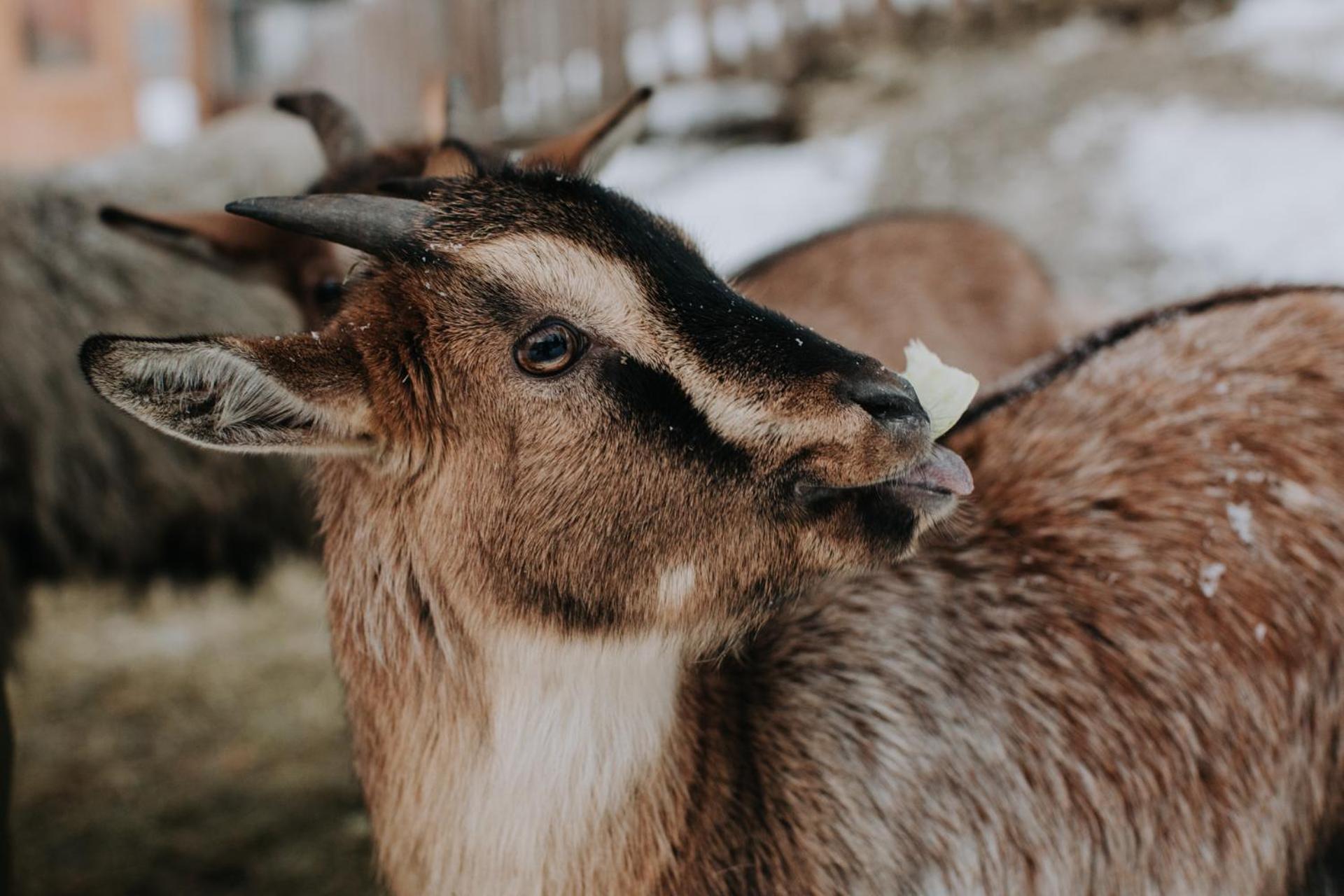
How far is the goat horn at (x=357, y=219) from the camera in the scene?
1.94 meters

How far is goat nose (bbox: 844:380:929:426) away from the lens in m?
1.86

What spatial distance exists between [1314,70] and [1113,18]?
6.59 feet

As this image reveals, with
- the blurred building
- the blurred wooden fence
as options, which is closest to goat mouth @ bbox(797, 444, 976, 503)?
the blurred wooden fence

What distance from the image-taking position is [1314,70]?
6758 millimetres

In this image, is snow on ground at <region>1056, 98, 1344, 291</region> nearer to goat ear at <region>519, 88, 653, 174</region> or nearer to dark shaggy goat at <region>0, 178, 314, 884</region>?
goat ear at <region>519, 88, 653, 174</region>

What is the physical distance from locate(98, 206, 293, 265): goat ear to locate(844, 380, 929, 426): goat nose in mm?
2646

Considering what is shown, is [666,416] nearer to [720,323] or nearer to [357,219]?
[720,323]

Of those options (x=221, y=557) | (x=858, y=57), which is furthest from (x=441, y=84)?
(x=221, y=557)

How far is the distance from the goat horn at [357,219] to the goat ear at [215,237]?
6.49 feet

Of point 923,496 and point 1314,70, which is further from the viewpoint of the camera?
point 1314,70

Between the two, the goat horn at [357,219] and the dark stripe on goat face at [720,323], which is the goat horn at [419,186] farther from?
the dark stripe on goat face at [720,323]

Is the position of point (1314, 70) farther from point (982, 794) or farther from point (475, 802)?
point (475, 802)

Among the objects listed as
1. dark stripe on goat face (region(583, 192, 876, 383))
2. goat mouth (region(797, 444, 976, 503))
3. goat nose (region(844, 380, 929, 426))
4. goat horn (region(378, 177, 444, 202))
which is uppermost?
goat horn (region(378, 177, 444, 202))

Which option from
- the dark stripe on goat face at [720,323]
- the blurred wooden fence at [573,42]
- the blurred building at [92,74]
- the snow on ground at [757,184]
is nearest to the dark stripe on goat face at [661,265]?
the dark stripe on goat face at [720,323]
